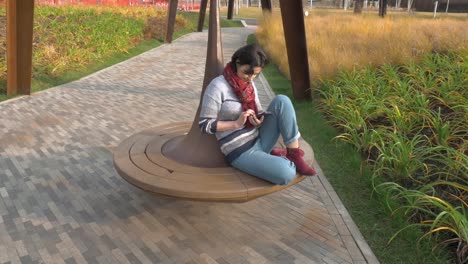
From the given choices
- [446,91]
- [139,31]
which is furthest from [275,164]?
[139,31]

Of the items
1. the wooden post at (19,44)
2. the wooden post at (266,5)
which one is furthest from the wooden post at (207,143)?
the wooden post at (266,5)

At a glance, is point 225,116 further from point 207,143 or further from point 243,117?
point 207,143

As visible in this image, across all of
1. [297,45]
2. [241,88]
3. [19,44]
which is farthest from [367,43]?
[19,44]

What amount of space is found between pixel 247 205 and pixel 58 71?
23.2ft

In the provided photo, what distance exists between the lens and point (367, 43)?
8.88 meters

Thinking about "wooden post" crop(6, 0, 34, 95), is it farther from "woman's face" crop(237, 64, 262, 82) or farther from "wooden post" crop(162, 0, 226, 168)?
"woman's face" crop(237, 64, 262, 82)

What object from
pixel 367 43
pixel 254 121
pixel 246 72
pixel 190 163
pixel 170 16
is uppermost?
pixel 170 16

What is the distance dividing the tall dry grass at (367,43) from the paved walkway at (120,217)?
4186 millimetres

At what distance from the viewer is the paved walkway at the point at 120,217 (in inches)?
108

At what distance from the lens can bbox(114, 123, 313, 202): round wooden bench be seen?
252 cm

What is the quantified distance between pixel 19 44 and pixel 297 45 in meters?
4.79

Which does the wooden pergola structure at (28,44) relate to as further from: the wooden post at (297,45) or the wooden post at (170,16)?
the wooden post at (170,16)

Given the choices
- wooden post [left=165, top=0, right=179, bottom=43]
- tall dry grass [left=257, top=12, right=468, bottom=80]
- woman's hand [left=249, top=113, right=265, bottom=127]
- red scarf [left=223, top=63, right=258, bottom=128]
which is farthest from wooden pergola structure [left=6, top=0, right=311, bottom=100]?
wooden post [left=165, top=0, right=179, bottom=43]

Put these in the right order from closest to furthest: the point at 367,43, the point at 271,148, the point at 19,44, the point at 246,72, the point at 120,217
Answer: the point at 246,72
the point at 271,148
the point at 120,217
the point at 19,44
the point at 367,43
